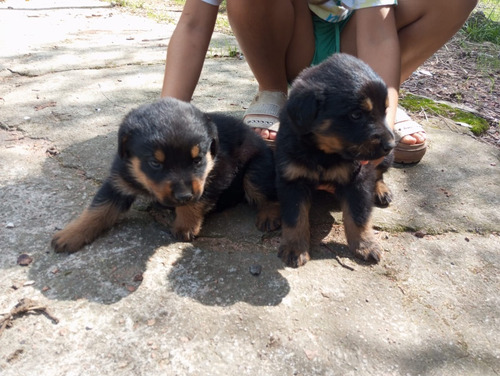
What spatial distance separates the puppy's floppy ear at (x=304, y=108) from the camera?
2439 mm

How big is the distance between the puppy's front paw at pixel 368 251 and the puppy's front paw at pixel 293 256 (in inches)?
11.4

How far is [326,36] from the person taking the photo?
13.1 feet

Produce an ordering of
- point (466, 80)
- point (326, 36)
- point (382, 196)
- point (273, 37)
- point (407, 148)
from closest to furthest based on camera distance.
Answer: point (382, 196) < point (407, 148) < point (273, 37) < point (326, 36) < point (466, 80)

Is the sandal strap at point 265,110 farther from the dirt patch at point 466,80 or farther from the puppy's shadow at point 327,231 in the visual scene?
the dirt patch at point 466,80

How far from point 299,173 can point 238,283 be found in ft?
2.45

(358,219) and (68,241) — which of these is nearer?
(68,241)

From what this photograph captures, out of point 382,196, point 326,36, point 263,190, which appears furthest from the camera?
point 326,36

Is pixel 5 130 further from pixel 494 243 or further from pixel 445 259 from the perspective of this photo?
pixel 494 243

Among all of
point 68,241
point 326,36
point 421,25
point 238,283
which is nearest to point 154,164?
point 68,241

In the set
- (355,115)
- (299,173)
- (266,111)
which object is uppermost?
(355,115)

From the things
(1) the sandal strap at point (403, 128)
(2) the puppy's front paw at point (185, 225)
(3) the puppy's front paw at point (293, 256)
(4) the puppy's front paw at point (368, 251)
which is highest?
(2) the puppy's front paw at point (185, 225)

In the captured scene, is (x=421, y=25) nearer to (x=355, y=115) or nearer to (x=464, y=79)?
(x=355, y=115)

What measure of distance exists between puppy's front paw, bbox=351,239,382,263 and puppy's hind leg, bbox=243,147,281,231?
20.8 inches

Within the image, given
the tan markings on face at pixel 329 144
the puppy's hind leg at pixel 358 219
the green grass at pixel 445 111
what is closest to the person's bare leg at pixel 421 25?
the green grass at pixel 445 111
